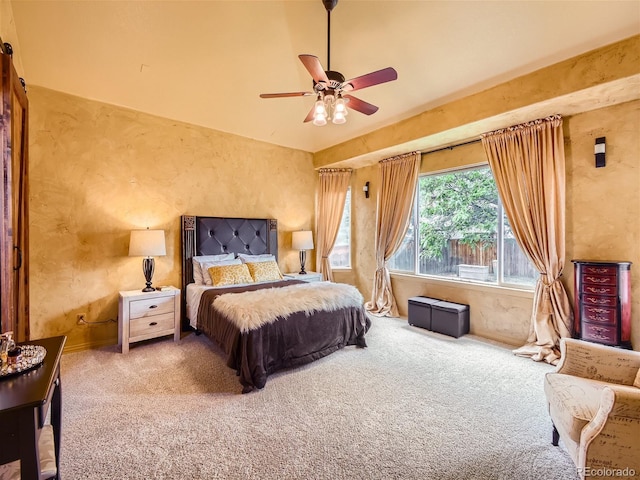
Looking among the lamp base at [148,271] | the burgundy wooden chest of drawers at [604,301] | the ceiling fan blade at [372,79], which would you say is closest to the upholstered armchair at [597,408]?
the burgundy wooden chest of drawers at [604,301]

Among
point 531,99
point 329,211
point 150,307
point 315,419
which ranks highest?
point 531,99

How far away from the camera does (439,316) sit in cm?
390

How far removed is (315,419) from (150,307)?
2.47 meters

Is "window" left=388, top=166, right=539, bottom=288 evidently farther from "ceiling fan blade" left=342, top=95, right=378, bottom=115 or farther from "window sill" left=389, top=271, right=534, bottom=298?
"ceiling fan blade" left=342, top=95, right=378, bottom=115

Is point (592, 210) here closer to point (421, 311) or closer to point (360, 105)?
point (421, 311)

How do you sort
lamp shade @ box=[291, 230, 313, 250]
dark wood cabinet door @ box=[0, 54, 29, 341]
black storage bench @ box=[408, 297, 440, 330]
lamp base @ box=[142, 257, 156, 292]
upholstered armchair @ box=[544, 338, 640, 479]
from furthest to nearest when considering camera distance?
lamp shade @ box=[291, 230, 313, 250] → black storage bench @ box=[408, 297, 440, 330] → lamp base @ box=[142, 257, 156, 292] → dark wood cabinet door @ box=[0, 54, 29, 341] → upholstered armchair @ box=[544, 338, 640, 479]

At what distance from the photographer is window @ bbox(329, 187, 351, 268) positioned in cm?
558

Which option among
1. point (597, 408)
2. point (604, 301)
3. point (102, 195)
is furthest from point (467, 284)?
point (102, 195)

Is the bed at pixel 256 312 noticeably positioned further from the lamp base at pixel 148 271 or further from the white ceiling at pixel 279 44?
the white ceiling at pixel 279 44

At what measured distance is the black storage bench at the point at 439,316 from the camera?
3.73 meters

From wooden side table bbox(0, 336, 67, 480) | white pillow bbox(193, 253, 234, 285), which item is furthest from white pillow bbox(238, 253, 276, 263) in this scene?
wooden side table bbox(0, 336, 67, 480)

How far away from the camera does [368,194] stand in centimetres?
523

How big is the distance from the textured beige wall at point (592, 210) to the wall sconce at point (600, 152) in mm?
57
